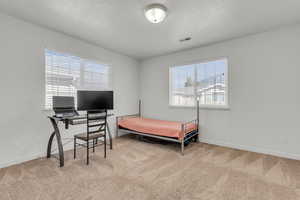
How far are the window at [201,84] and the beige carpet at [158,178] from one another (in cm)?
137

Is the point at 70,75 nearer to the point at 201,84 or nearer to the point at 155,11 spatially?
the point at 155,11

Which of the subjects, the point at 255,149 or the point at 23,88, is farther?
the point at 255,149

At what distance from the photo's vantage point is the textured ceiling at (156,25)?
2162 mm

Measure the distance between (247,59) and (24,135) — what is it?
4.73 metres

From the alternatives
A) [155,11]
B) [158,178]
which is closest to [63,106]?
[158,178]

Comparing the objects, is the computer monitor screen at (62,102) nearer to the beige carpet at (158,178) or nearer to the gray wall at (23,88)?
the gray wall at (23,88)

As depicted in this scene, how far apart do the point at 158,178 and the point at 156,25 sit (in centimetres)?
267

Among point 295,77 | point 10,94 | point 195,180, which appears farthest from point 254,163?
point 10,94

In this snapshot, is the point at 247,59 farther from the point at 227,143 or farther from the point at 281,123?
the point at 227,143

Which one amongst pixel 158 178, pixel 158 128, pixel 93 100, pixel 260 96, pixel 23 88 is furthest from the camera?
pixel 158 128

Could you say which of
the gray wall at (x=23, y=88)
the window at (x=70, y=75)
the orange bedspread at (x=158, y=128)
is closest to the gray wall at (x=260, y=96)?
the orange bedspread at (x=158, y=128)

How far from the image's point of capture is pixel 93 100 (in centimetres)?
331

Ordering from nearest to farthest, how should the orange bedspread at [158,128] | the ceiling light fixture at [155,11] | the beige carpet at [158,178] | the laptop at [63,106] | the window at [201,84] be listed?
the beige carpet at [158,178] → the ceiling light fixture at [155,11] → the laptop at [63,106] → the orange bedspread at [158,128] → the window at [201,84]

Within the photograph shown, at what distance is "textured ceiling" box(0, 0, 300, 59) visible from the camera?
2.16 meters
